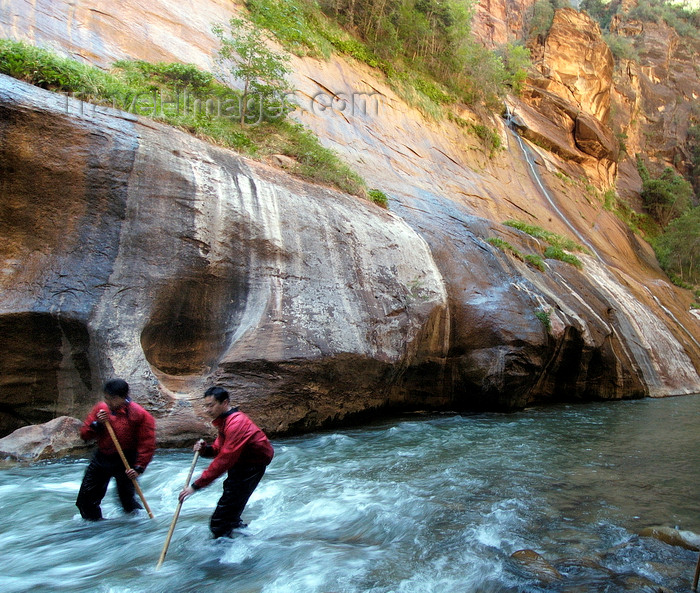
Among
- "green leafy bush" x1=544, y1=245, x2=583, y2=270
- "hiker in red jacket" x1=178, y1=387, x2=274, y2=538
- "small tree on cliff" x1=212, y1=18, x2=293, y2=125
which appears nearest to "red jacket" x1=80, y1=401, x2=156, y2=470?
"hiker in red jacket" x1=178, y1=387, x2=274, y2=538

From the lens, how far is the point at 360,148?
1499 cm

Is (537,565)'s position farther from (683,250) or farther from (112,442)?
(683,250)

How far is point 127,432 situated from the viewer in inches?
176

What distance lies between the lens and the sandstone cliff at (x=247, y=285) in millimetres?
6395

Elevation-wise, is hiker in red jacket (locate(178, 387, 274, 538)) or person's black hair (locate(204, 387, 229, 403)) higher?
person's black hair (locate(204, 387, 229, 403))

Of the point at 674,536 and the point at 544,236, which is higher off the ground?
the point at 544,236

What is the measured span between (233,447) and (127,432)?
3.90ft

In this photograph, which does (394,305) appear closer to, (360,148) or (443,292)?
(443,292)

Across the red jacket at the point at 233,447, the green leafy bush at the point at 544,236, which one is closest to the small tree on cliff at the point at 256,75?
the green leafy bush at the point at 544,236

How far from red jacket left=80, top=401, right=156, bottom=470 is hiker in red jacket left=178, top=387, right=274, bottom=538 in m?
0.65

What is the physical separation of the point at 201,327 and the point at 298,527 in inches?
141

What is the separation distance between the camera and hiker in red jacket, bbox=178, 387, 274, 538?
3.99 meters

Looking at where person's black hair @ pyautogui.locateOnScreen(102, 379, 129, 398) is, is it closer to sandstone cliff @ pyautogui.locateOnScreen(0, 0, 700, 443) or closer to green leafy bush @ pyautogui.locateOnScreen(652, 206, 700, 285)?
sandstone cliff @ pyautogui.locateOnScreen(0, 0, 700, 443)

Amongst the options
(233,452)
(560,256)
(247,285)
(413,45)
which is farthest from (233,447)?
(413,45)
